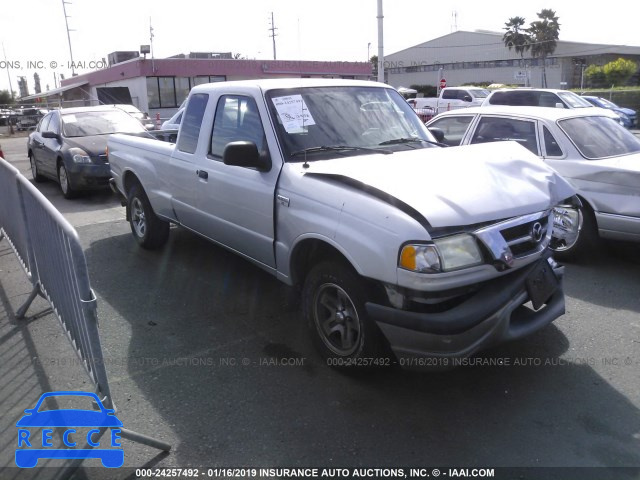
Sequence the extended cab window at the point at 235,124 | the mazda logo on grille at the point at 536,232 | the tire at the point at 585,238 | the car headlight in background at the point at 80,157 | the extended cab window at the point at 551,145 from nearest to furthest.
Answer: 1. the mazda logo on grille at the point at 536,232
2. the extended cab window at the point at 235,124
3. the tire at the point at 585,238
4. the extended cab window at the point at 551,145
5. the car headlight in background at the point at 80,157

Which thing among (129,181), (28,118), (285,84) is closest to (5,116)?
(28,118)

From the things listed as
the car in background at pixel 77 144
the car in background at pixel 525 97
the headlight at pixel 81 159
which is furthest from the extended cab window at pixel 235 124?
the car in background at pixel 525 97

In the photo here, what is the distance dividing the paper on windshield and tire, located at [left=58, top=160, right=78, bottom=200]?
717cm

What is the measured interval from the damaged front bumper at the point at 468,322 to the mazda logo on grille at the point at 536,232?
7.6 inches

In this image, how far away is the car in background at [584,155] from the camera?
5.52 metres

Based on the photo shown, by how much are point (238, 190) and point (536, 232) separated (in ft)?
7.66

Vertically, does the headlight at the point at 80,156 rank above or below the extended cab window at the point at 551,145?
below

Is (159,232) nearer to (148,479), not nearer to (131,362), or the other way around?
(131,362)

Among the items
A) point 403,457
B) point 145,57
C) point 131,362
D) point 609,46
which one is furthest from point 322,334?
point 609,46

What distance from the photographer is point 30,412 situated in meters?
3.43

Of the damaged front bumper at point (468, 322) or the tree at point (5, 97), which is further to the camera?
the tree at point (5, 97)

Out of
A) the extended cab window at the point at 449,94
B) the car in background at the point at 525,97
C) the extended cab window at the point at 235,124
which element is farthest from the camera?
the extended cab window at the point at 449,94

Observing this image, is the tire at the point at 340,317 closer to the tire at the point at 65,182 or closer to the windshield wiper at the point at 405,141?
the windshield wiper at the point at 405,141

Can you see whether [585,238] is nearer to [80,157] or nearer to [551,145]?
[551,145]
